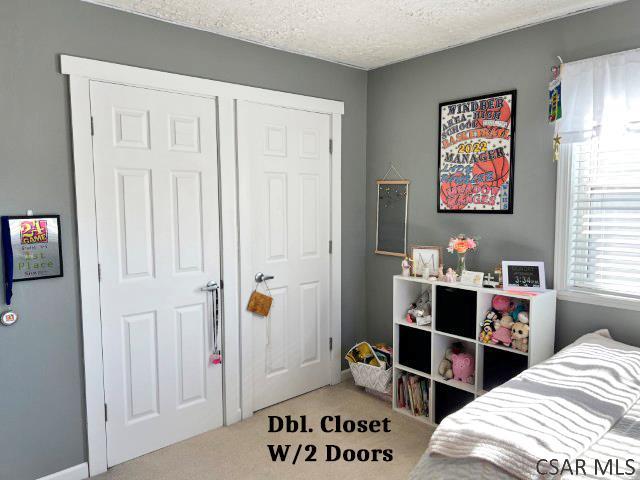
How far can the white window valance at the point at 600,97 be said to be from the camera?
2256mm

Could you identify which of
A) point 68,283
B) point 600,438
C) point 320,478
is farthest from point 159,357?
point 600,438

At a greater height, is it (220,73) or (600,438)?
(220,73)

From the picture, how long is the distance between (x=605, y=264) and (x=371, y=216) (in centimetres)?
168

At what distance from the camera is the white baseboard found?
2.42 m

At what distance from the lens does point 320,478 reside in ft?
8.17

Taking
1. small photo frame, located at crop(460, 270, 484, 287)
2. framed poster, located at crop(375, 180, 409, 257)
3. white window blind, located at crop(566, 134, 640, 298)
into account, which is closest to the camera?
white window blind, located at crop(566, 134, 640, 298)

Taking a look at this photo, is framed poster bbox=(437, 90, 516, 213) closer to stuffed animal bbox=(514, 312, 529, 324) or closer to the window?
the window

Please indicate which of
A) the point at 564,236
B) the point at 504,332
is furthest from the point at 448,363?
the point at 564,236

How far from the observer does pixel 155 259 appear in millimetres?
2695

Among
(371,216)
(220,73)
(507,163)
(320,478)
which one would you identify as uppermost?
(220,73)

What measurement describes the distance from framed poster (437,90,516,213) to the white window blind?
14.8 inches

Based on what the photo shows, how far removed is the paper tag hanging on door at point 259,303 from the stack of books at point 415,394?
103 centimetres

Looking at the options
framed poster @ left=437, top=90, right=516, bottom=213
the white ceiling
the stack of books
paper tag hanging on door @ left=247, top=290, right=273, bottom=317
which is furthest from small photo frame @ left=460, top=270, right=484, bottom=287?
the white ceiling

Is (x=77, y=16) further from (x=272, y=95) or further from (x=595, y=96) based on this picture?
(x=595, y=96)
